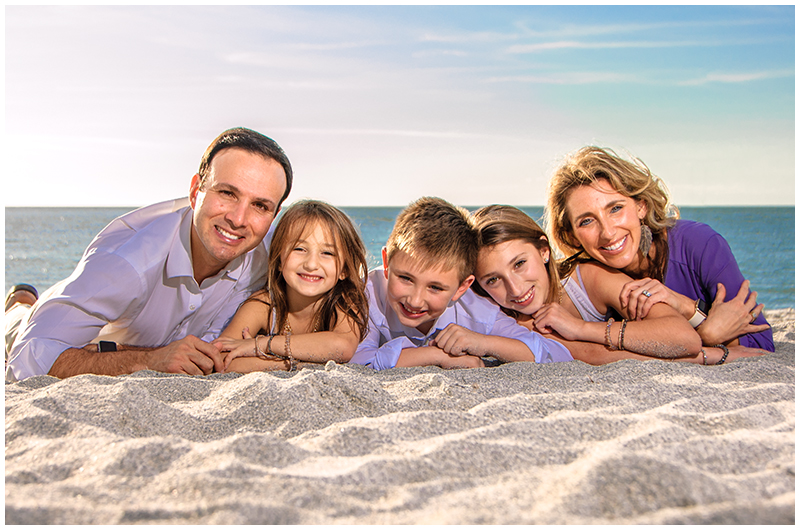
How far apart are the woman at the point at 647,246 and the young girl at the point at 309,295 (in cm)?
144

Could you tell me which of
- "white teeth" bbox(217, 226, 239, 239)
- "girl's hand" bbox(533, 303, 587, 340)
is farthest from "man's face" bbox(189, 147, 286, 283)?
"girl's hand" bbox(533, 303, 587, 340)

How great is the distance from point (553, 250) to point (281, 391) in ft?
7.58

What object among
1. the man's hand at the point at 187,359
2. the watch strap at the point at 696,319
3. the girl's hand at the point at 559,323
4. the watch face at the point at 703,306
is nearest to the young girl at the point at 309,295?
the man's hand at the point at 187,359

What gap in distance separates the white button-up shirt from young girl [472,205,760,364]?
1.53 meters

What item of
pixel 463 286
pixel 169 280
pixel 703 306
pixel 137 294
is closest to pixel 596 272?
pixel 703 306

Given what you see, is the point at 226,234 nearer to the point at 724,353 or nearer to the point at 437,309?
the point at 437,309

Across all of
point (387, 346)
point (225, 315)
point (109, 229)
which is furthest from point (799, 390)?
point (109, 229)

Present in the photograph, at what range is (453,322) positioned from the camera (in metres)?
3.60

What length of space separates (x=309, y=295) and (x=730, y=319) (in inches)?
104

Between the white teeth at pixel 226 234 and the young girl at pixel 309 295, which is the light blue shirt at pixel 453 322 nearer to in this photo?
the young girl at pixel 309 295

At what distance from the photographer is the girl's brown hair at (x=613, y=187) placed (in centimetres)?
353

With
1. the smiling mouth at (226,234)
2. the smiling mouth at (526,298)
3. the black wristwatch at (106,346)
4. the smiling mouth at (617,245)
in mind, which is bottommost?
the black wristwatch at (106,346)

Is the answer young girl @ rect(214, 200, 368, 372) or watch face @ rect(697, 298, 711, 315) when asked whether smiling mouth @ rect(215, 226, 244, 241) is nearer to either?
young girl @ rect(214, 200, 368, 372)

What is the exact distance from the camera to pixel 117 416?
6.80ft
